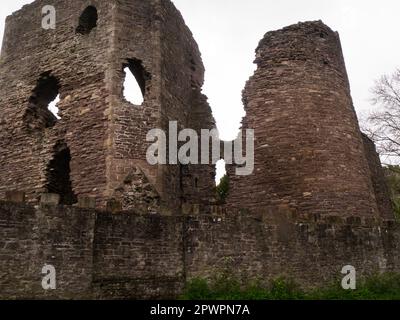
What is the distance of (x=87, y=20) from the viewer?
598 inches

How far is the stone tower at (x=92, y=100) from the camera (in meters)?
13.2

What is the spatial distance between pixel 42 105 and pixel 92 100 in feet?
8.88

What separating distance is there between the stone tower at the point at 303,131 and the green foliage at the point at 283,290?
2.58m

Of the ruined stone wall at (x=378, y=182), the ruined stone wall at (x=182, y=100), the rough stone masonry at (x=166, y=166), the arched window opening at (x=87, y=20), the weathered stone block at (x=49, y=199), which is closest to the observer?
the weathered stone block at (x=49, y=199)

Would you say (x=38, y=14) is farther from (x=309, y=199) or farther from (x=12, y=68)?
(x=309, y=199)

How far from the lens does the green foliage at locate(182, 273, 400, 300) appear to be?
8891 millimetres

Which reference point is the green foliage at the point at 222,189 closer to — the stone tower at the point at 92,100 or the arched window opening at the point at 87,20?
the stone tower at the point at 92,100

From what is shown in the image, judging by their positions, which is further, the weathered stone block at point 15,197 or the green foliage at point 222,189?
the green foliage at point 222,189

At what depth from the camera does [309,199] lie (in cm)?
1291

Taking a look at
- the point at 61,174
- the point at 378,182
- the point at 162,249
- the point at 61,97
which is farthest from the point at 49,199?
the point at 378,182

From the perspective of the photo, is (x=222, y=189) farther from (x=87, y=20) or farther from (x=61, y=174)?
(x=87, y=20)

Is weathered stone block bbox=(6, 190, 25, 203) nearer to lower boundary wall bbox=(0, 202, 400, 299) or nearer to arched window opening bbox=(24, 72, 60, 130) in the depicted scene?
lower boundary wall bbox=(0, 202, 400, 299)

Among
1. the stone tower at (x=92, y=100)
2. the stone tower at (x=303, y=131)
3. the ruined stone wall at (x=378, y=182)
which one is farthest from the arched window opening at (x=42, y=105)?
the ruined stone wall at (x=378, y=182)
